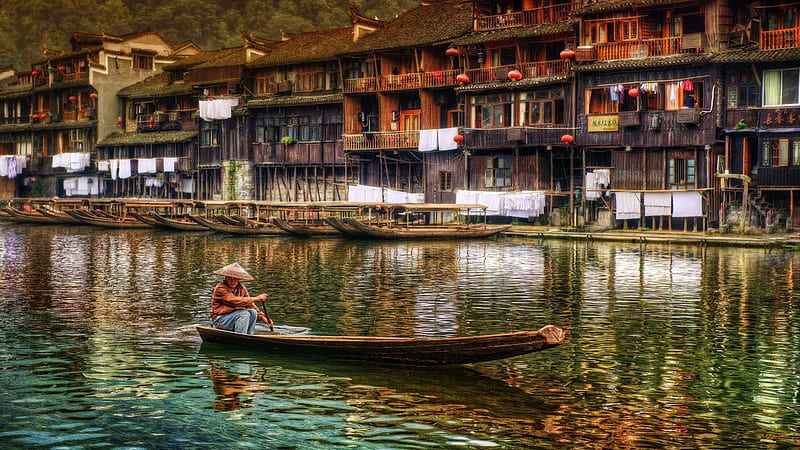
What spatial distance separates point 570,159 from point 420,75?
35.7ft

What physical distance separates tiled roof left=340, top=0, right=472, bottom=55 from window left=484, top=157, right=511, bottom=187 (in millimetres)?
7548

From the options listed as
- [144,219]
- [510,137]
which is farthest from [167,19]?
[510,137]

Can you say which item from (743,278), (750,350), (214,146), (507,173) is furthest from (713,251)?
(214,146)

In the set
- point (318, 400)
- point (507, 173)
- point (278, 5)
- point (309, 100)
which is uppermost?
point (278, 5)

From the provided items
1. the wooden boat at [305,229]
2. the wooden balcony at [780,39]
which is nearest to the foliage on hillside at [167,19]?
the wooden boat at [305,229]

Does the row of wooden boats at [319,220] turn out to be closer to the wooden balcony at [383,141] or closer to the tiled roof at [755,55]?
the wooden balcony at [383,141]

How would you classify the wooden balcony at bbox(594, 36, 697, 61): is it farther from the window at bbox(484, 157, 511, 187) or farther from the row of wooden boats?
the row of wooden boats

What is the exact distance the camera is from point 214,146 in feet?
235

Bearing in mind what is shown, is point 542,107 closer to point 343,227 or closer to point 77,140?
point 343,227

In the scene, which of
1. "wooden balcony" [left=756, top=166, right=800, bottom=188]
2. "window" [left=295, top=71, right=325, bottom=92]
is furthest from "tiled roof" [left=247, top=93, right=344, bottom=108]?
"wooden balcony" [left=756, top=166, right=800, bottom=188]

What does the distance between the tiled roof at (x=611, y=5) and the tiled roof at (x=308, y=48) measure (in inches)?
725

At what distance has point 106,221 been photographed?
6250 centimetres

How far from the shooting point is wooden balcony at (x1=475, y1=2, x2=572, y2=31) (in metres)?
51.5

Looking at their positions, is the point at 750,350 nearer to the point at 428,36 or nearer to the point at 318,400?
the point at 318,400
